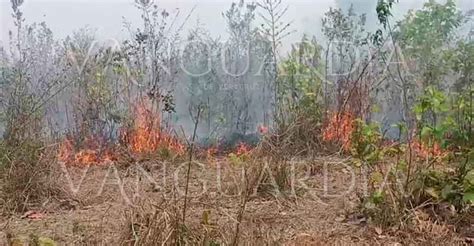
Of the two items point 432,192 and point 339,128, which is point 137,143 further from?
point 432,192

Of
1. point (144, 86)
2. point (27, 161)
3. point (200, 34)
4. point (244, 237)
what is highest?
point (200, 34)

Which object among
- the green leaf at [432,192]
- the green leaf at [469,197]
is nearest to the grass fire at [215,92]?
the green leaf at [432,192]

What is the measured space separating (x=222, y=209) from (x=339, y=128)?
2.15m

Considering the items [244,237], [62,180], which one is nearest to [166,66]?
[62,180]

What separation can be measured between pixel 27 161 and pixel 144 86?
5.56 feet

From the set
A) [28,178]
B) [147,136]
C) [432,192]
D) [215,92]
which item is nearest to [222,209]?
[432,192]

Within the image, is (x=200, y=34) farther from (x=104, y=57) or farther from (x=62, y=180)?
(x=62, y=180)

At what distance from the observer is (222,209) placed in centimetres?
264

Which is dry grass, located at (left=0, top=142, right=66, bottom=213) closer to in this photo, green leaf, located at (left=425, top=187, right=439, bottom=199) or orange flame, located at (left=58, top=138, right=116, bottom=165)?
orange flame, located at (left=58, top=138, right=116, bottom=165)

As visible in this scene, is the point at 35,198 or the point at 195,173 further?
the point at 195,173

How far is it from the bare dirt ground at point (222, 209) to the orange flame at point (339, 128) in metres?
0.34

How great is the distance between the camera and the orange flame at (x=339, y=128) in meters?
4.55

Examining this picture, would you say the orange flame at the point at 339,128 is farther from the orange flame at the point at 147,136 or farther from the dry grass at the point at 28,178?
the dry grass at the point at 28,178

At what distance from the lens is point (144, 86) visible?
4.94 m
